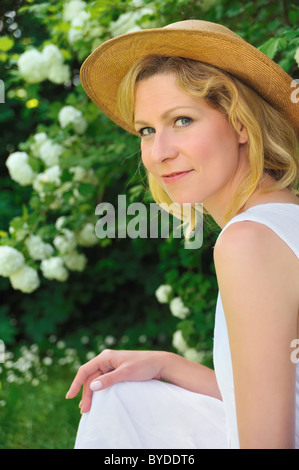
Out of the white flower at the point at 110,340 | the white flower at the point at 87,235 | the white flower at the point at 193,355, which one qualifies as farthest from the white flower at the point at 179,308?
the white flower at the point at 110,340

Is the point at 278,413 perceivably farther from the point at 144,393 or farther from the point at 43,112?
the point at 43,112

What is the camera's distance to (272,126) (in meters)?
1.65

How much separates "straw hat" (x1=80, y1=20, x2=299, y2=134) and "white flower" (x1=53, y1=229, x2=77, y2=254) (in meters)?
1.33

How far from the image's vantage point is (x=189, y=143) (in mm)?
1499

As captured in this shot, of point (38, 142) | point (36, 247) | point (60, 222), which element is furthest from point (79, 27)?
point (36, 247)

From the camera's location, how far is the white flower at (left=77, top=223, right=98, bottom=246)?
3.05m

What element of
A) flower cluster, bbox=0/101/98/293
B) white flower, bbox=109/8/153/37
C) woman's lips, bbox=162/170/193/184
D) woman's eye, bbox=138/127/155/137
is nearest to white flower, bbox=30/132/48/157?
flower cluster, bbox=0/101/98/293

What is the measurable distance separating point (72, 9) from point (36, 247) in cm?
113

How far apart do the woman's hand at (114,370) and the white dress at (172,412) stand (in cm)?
2

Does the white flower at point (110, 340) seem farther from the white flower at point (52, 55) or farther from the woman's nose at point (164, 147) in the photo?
the woman's nose at point (164, 147)

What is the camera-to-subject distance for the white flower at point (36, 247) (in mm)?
2844

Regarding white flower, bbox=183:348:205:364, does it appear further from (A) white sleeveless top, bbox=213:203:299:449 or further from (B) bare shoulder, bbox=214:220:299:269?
(B) bare shoulder, bbox=214:220:299:269

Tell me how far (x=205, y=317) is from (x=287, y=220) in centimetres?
156
